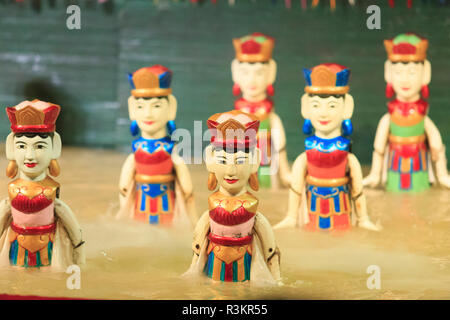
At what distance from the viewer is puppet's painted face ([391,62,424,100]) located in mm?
4781

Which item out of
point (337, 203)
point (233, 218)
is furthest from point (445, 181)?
point (233, 218)

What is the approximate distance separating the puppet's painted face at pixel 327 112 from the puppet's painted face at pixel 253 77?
98cm

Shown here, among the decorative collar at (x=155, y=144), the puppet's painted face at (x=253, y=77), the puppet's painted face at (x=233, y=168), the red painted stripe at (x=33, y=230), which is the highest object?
the puppet's painted face at (x=253, y=77)

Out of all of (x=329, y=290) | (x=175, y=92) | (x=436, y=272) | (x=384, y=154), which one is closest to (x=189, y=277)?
(x=329, y=290)

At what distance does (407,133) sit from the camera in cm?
487

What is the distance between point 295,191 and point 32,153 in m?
1.42

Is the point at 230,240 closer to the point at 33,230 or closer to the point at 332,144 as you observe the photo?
the point at 33,230

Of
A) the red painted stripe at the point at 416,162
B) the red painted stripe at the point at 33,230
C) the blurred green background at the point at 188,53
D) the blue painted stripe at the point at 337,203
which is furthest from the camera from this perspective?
the blurred green background at the point at 188,53

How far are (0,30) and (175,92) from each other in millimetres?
1527

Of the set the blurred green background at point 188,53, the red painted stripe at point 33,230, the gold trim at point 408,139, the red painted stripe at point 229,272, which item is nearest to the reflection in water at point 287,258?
the red painted stripe at point 229,272

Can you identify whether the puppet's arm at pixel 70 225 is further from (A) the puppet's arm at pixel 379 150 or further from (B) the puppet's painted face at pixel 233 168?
(A) the puppet's arm at pixel 379 150

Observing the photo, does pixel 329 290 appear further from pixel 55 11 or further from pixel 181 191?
pixel 55 11

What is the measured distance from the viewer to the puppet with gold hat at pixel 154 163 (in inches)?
155

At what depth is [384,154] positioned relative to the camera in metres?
4.96
